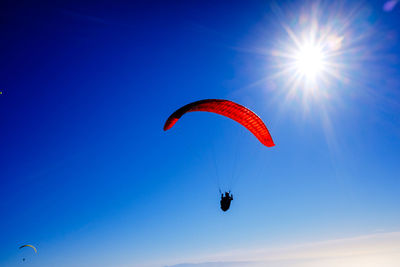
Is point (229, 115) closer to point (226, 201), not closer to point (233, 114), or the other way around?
point (233, 114)

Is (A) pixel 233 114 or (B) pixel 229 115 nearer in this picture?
(A) pixel 233 114

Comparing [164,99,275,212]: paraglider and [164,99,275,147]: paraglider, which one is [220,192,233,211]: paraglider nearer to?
[164,99,275,212]: paraglider

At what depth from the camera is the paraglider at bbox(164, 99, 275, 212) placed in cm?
1897

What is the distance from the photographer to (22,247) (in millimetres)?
43562

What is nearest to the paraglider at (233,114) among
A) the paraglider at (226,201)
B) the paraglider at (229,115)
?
the paraglider at (229,115)

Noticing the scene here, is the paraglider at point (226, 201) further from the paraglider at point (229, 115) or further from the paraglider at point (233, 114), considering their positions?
the paraglider at point (233, 114)

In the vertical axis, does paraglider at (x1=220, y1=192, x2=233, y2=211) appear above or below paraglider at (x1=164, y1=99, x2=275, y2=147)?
below

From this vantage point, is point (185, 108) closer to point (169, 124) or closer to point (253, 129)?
point (169, 124)

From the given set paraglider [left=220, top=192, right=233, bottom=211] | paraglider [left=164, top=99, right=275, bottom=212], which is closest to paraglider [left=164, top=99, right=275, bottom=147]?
paraglider [left=164, top=99, right=275, bottom=212]

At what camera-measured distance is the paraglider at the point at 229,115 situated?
18969 millimetres

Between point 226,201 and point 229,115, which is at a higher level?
point 229,115

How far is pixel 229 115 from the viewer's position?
72.5 feet

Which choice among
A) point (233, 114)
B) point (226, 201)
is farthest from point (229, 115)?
point (226, 201)

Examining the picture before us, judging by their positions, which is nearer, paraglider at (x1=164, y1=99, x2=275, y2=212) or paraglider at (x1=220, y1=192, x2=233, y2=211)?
paraglider at (x1=164, y1=99, x2=275, y2=212)
